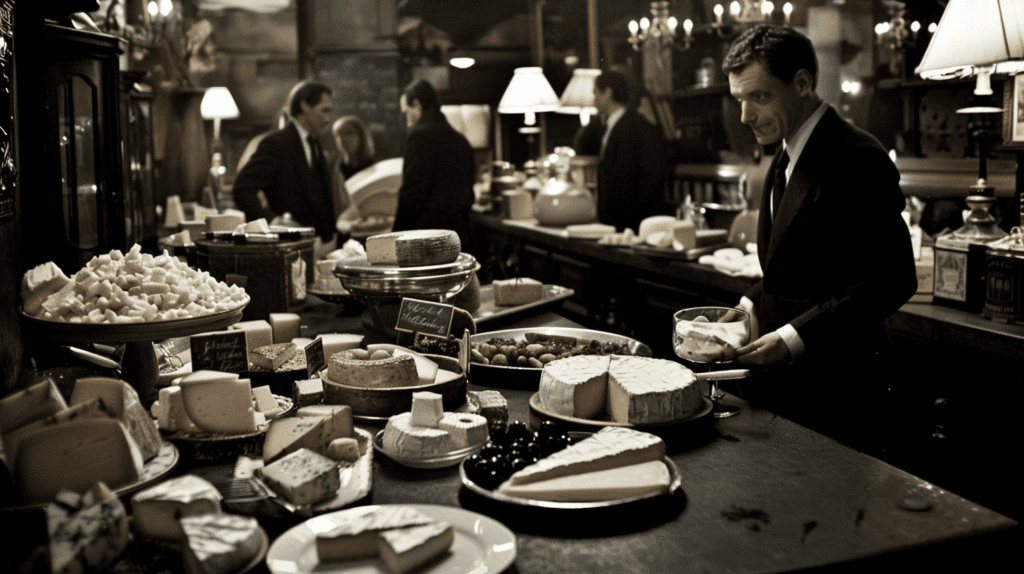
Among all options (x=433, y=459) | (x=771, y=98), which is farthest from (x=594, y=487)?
(x=771, y=98)

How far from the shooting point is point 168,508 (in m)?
1.28

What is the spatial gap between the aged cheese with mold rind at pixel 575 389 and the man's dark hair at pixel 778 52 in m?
1.13

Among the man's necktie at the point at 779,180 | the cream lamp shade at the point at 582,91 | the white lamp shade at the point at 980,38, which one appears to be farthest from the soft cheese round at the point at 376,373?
the cream lamp shade at the point at 582,91

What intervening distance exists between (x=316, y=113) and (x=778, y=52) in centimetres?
445

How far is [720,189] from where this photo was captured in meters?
8.42

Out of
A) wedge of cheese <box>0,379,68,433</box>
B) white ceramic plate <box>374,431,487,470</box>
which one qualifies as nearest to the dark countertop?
white ceramic plate <box>374,431,487,470</box>

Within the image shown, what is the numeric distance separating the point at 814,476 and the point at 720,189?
7.08 meters

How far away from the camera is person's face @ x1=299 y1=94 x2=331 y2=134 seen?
249 inches

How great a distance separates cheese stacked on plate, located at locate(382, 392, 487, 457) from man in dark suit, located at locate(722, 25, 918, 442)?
904 millimetres

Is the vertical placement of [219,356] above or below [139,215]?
below

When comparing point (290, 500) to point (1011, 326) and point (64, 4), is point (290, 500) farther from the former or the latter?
point (1011, 326)

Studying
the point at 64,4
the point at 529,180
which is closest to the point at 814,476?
the point at 64,4

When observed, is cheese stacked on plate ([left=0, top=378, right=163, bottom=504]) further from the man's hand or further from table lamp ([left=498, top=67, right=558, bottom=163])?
table lamp ([left=498, top=67, right=558, bottom=163])

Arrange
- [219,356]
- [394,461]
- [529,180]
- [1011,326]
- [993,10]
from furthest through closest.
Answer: [529,180]
[1011,326]
[993,10]
[219,356]
[394,461]
